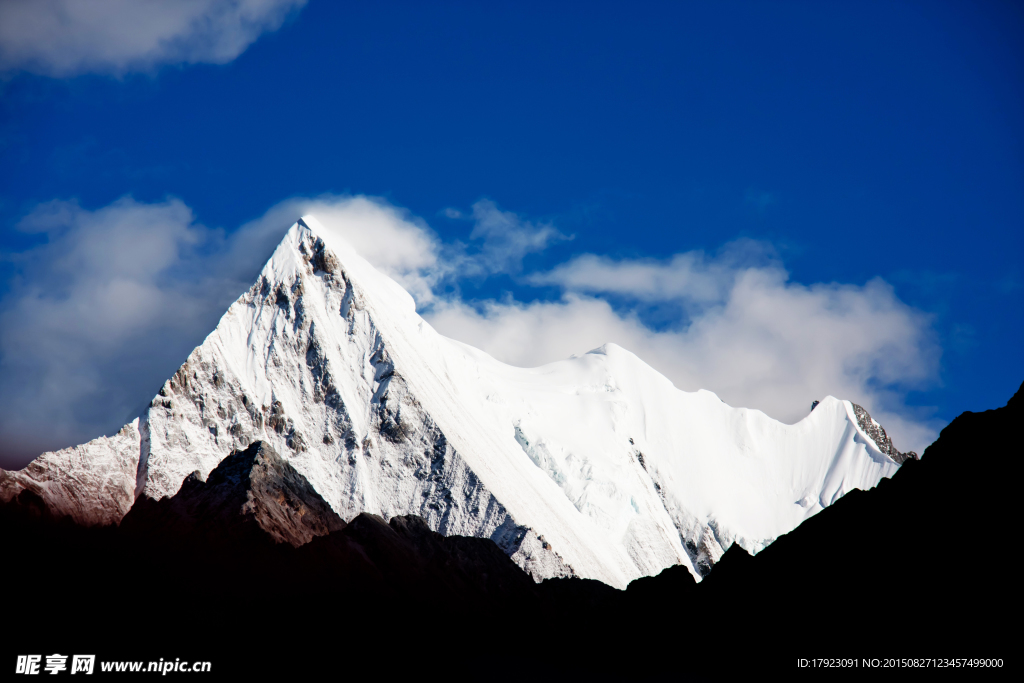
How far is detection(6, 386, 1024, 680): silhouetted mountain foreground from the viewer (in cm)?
4459

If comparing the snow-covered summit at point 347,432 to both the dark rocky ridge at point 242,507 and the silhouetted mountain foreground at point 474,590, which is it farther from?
the silhouetted mountain foreground at point 474,590

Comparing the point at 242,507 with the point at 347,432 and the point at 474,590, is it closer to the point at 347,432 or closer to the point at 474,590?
the point at 474,590

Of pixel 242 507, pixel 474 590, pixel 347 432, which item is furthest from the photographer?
pixel 347 432

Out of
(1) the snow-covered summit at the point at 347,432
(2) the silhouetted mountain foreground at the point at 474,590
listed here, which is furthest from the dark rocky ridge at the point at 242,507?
(1) the snow-covered summit at the point at 347,432

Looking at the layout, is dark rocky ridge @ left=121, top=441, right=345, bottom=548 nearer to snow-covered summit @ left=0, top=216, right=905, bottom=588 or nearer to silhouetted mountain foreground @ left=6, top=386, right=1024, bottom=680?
silhouetted mountain foreground @ left=6, top=386, right=1024, bottom=680

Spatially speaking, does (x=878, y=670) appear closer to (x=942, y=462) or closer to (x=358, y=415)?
(x=942, y=462)

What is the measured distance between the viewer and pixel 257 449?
334ft

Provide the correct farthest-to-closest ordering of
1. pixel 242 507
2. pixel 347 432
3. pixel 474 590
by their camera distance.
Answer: pixel 347 432
pixel 474 590
pixel 242 507

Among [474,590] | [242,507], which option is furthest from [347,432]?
[474,590]

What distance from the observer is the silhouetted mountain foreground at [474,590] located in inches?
1756

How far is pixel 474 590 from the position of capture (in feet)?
337

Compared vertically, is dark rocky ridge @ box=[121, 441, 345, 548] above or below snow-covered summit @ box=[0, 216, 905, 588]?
below

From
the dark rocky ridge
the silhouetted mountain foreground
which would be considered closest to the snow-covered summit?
the dark rocky ridge

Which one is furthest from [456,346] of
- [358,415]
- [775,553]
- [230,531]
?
[775,553]
